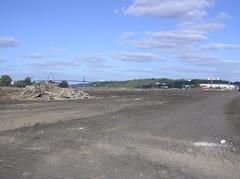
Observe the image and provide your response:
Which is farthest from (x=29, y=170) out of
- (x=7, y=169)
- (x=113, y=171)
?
(x=113, y=171)

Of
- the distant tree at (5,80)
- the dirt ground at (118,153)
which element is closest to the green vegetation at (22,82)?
the distant tree at (5,80)

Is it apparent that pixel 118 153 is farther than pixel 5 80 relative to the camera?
No

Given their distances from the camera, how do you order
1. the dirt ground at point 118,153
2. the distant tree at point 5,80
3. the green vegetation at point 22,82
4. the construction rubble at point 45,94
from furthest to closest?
the distant tree at point 5,80, the green vegetation at point 22,82, the construction rubble at point 45,94, the dirt ground at point 118,153

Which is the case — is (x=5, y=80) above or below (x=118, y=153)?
above

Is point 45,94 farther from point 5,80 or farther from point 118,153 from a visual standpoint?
point 5,80

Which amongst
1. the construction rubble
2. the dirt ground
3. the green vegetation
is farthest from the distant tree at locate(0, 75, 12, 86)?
the dirt ground

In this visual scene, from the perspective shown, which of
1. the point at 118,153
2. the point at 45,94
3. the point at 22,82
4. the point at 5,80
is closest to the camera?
the point at 118,153

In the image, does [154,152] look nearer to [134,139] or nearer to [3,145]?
[134,139]

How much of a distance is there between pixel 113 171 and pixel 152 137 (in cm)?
736

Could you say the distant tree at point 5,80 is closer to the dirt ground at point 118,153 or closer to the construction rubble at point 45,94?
the construction rubble at point 45,94

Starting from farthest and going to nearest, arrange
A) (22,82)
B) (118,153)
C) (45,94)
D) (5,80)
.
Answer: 1. (5,80)
2. (22,82)
3. (45,94)
4. (118,153)

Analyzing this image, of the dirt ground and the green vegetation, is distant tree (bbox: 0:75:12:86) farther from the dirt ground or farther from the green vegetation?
the dirt ground

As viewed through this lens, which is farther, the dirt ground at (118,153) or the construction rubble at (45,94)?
the construction rubble at (45,94)

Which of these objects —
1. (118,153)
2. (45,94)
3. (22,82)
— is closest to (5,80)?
(22,82)
